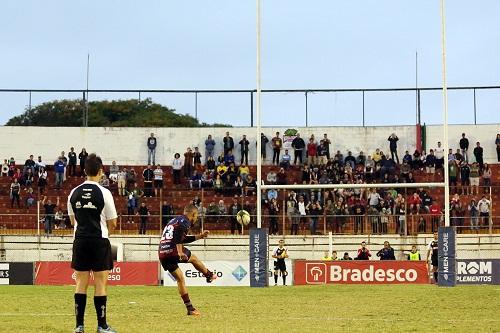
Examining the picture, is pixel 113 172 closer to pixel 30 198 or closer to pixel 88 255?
pixel 30 198

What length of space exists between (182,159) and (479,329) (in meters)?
38.5

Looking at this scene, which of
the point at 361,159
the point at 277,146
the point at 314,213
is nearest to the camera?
the point at 314,213

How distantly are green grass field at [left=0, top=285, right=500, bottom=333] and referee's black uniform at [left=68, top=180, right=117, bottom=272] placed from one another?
1095 millimetres

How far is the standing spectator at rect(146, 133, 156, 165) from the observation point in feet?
173

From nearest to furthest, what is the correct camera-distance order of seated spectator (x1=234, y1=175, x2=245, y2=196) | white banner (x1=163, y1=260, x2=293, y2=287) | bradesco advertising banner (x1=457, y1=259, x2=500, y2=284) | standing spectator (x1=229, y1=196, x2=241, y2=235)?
bradesco advertising banner (x1=457, y1=259, x2=500, y2=284) → white banner (x1=163, y1=260, x2=293, y2=287) → standing spectator (x1=229, y1=196, x2=241, y2=235) → seated spectator (x1=234, y1=175, x2=245, y2=196)

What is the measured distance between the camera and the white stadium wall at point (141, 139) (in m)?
52.7

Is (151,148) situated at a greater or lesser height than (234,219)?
greater

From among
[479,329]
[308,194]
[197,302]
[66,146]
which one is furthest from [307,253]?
[479,329]

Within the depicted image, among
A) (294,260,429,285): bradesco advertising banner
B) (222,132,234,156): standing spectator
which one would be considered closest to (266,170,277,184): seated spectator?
(222,132,234,156): standing spectator

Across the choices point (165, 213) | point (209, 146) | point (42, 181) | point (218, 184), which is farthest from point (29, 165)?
point (218, 184)

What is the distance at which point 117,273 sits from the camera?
3569cm

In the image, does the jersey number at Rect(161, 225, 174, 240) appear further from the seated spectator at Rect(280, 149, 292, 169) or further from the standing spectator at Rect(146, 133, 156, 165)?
the standing spectator at Rect(146, 133, 156, 165)

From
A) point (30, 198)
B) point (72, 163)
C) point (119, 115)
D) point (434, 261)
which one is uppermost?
point (119, 115)

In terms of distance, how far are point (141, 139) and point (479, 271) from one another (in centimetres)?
2428
